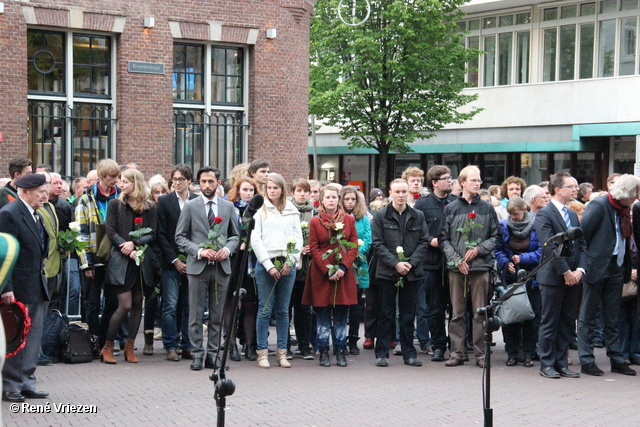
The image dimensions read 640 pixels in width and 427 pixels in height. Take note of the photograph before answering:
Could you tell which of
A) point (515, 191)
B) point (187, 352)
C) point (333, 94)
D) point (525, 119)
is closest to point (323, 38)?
point (333, 94)

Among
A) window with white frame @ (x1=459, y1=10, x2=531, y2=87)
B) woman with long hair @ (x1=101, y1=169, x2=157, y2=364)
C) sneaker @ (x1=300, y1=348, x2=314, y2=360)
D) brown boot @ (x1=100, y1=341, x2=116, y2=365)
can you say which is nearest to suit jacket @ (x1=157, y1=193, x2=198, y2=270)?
woman with long hair @ (x1=101, y1=169, x2=157, y2=364)

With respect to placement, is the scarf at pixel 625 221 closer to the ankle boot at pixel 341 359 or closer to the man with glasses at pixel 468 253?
the man with glasses at pixel 468 253

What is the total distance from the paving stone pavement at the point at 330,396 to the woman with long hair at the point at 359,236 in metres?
0.86

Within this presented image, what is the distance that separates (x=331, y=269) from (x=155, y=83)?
969 centimetres

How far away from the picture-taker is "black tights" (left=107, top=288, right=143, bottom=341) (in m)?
9.94

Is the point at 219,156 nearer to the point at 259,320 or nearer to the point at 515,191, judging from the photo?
the point at 515,191

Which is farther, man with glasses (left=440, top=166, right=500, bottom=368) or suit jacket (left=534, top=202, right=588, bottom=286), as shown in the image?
man with glasses (left=440, top=166, right=500, bottom=368)

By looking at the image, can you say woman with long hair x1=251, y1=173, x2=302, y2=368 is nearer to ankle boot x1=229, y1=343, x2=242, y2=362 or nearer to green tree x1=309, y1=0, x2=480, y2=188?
ankle boot x1=229, y1=343, x2=242, y2=362

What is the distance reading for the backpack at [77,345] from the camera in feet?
32.8

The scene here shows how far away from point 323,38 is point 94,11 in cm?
1622

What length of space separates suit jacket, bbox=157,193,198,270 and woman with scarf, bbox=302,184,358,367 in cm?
163

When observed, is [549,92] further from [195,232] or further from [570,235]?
[570,235]

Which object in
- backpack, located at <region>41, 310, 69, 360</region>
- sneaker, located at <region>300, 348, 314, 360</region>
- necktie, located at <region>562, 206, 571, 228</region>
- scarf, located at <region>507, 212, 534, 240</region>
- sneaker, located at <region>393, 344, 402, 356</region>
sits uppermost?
necktie, located at <region>562, 206, 571, 228</region>

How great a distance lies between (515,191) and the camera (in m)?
12.9
